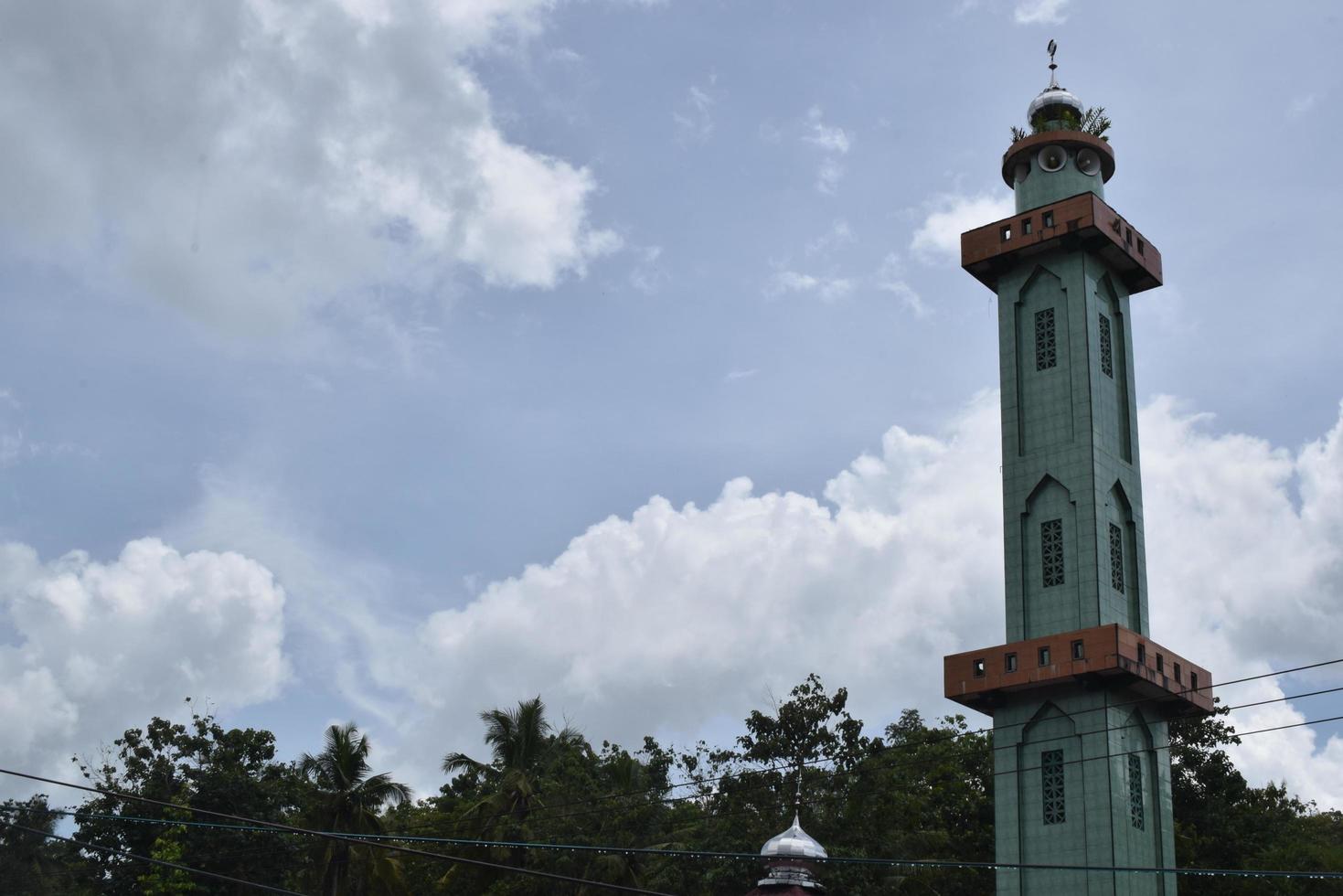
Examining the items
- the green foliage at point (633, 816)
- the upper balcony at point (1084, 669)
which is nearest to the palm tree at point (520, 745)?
the green foliage at point (633, 816)

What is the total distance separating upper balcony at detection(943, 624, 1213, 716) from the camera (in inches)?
1287

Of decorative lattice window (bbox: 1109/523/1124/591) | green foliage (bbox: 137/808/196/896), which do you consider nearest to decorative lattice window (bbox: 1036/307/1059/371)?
decorative lattice window (bbox: 1109/523/1124/591)

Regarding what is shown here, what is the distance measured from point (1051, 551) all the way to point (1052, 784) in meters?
5.42

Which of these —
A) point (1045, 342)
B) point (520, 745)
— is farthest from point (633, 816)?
point (1045, 342)

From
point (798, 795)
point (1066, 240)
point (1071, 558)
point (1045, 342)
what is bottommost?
point (798, 795)

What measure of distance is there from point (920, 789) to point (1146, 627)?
43.2 ft

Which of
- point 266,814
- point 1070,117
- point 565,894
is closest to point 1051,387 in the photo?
point 1070,117

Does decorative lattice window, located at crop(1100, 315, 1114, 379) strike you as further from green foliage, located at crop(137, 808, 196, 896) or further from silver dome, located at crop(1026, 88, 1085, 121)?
green foliage, located at crop(137, 808, 196, 896)

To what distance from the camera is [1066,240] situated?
124 feet

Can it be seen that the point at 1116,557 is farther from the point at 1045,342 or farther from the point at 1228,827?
the point at 1228,827

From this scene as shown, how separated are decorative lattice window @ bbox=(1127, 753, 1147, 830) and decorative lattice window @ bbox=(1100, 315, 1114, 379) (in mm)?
9551

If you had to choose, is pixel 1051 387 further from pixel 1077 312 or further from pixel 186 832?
pixel 186 832

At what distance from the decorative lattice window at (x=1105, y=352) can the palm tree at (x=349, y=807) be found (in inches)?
879

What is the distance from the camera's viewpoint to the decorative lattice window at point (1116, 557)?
35.4 meters
